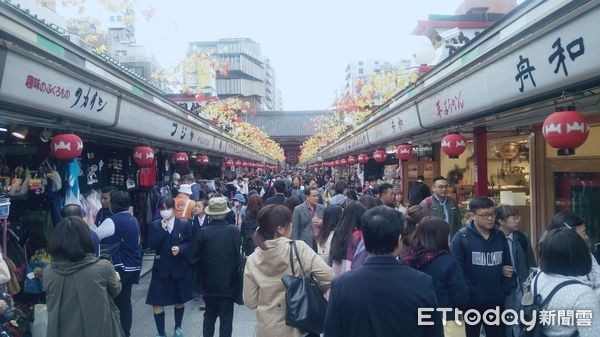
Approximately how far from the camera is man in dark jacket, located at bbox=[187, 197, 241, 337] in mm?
5137

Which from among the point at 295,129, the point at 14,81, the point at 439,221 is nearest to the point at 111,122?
the point at 14,81

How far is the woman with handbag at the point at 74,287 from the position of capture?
3.88 meters

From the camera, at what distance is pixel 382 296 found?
104 inches

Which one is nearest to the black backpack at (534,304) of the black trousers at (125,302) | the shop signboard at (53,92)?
the black trousers at (125,302)

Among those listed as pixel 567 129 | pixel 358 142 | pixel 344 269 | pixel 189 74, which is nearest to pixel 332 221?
pixel 344 269

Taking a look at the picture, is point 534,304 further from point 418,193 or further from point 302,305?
point 418,193

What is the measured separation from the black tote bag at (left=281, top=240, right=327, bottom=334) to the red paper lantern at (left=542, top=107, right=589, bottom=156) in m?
2.70

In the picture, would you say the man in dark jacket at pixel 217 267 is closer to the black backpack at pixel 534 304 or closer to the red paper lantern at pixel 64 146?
the red paper lantern at pixel 64 146

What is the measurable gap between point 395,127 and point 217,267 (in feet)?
22.7

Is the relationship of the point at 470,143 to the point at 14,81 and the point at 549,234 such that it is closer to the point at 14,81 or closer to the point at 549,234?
the point at 549,234

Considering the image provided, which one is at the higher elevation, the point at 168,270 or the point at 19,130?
the point at 19,130

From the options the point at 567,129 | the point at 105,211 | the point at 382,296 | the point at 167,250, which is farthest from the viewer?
the point at 105,211

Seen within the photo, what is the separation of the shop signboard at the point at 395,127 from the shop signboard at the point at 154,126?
5.14 metres

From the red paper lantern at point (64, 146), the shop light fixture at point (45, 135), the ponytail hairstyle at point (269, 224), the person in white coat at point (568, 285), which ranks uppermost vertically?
the shop light fixture at point (45, 135)
